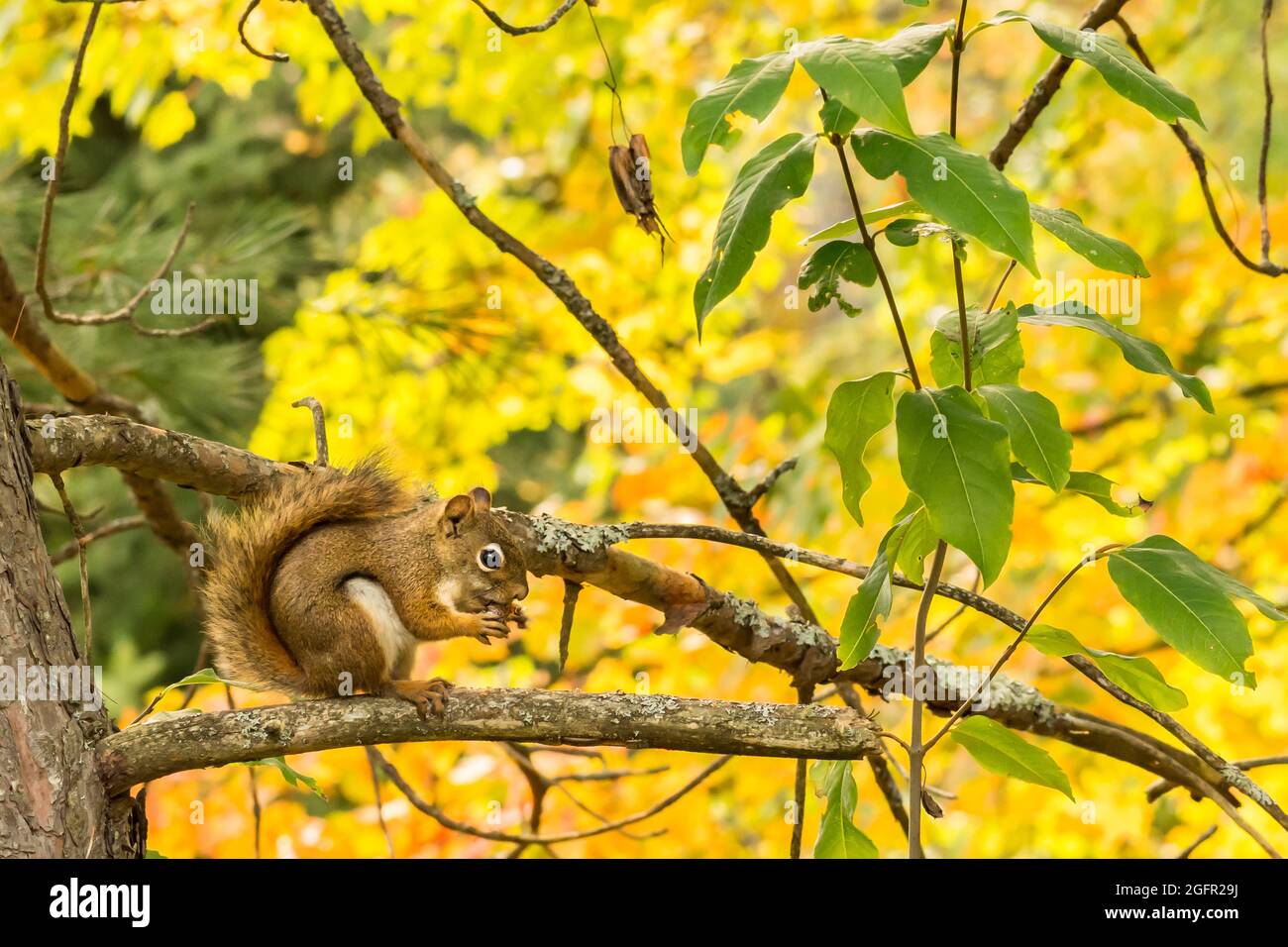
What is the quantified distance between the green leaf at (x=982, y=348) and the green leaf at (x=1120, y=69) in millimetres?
229

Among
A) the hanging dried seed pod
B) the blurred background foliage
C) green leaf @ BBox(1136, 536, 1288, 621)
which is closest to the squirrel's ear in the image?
the hanging dried seed pod

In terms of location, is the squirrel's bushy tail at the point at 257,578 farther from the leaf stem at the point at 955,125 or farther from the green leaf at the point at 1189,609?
the green leaf at the point at 1189,609

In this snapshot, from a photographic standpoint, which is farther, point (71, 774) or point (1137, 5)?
point (1137, 5)

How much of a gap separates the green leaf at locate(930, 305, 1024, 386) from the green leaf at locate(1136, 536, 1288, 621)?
0.23 metres

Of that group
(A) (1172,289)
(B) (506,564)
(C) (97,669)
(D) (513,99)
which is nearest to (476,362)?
(D) (513,99)

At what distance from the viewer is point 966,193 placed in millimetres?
994

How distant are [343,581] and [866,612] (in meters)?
0.75

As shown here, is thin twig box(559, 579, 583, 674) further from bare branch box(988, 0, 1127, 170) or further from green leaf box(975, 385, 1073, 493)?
bare branch box(988, 0, 1127, 170)

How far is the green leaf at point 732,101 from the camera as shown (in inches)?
39.6

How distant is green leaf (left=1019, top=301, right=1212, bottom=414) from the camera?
1.18 metres

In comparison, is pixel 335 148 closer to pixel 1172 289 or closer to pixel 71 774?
pixel 1172 289

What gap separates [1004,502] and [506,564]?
2.67 feet

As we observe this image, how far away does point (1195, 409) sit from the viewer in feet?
12.6

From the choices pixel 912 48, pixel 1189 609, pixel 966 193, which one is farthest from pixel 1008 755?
pixel 912 48
